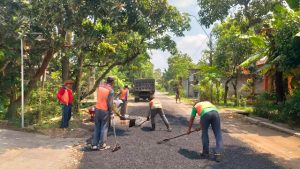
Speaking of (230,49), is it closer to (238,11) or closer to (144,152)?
(238,11)

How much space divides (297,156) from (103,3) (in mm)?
8530

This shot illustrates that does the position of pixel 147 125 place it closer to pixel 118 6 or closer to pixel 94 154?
pixel 118 6

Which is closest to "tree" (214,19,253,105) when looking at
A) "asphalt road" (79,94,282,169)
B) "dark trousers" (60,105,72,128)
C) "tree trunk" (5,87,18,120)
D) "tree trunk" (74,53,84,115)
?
"tree trunk" (74,53,84,115)

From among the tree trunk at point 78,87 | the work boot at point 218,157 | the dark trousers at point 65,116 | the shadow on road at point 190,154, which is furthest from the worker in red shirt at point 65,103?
the work boot at point 218,157

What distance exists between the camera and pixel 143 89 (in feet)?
125

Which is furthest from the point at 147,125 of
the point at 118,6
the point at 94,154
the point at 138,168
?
the point at 138,168

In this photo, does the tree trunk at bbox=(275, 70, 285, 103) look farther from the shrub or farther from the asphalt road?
the asphalt road

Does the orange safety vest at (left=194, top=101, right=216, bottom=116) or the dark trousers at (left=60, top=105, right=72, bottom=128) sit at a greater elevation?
the orange safety vest at (left=194, top=101, right=216, bottom=116)

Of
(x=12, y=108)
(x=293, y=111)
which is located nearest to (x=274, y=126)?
(x=293, y=111)

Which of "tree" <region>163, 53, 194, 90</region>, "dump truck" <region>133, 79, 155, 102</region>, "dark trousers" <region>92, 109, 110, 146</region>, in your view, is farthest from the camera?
"tree" <region>163, 53, 194, 90</region>

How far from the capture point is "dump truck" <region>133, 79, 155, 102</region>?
3803 centimetres

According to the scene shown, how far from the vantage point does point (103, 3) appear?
44.7ft

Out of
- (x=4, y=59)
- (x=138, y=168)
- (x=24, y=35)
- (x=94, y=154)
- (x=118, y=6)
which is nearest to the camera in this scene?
(x=138, y=168)

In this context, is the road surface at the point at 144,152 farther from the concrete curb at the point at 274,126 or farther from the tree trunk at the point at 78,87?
the tree trunk at the point at 78,87
